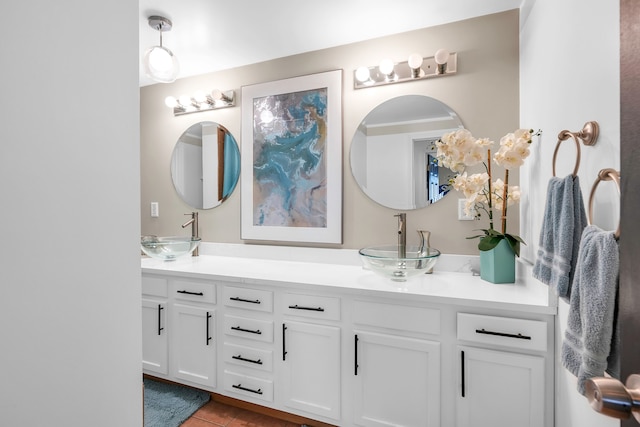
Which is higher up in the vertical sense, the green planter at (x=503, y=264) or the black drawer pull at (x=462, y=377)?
the green planter at (x=503, y=264)

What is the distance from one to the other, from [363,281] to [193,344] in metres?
1.14

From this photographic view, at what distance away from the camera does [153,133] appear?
120 inches

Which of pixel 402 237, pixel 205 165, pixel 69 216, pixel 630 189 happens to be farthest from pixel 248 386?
pixel 630 189

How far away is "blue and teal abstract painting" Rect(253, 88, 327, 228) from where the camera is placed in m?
2.37

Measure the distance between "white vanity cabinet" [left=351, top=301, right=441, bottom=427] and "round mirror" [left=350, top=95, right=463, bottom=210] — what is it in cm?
78

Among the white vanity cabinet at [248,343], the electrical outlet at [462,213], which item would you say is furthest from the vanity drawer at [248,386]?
the electrical outlet at [462,213]

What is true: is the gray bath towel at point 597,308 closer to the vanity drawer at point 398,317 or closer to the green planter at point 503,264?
the vanity drawer at point 398,317

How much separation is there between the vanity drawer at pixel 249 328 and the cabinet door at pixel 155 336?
1.66ft

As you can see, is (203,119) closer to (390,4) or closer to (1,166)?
(390,4)

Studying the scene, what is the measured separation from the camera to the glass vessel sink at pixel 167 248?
2457 millimetres

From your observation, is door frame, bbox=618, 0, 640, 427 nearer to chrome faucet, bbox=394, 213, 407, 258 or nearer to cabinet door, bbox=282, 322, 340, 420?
cabinet door, bbox=282, 322, 340, 420

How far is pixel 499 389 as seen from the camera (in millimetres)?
1447

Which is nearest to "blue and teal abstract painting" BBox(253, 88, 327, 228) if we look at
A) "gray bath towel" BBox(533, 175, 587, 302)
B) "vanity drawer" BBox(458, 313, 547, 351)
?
"vanity drawer" BBox(458, 313, 547, 351)

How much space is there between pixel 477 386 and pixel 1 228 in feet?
5.52
